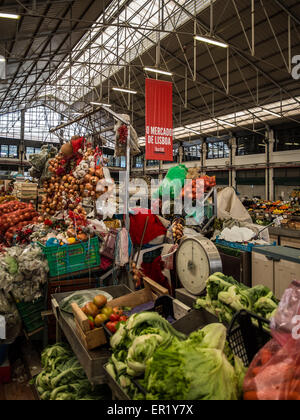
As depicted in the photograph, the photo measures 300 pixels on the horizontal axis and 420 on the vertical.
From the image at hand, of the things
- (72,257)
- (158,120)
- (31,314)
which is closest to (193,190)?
(72,257)

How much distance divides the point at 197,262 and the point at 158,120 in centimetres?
767

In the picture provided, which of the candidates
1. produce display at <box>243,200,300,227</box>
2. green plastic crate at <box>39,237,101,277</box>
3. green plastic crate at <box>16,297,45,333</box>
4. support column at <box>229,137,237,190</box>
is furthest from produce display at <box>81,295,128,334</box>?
support column at <box>229,137,237,190</box>

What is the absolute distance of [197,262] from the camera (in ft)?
9.36

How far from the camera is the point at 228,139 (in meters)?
21.0

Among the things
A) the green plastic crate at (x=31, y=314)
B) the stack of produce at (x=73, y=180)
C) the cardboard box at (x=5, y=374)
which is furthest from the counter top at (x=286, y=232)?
the cardboard box at (x=5, y=374)

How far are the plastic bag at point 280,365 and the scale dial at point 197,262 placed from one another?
4.13 feet

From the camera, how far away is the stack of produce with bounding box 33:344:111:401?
6.97 feet

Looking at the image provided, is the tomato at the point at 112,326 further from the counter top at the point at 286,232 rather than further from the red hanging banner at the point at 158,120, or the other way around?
the red hanging banner at the point at 158,120

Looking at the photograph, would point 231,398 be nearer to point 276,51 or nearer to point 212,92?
point 276,51

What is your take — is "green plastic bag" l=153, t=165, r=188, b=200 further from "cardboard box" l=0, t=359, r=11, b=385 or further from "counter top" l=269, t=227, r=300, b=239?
"counter top" l=269, t=227, r=300, b=239

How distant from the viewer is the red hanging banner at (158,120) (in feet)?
31.4

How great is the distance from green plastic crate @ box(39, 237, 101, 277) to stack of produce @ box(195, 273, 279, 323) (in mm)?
1620

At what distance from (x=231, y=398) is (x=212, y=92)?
17275mm

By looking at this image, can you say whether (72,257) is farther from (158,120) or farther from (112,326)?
(158,120)
